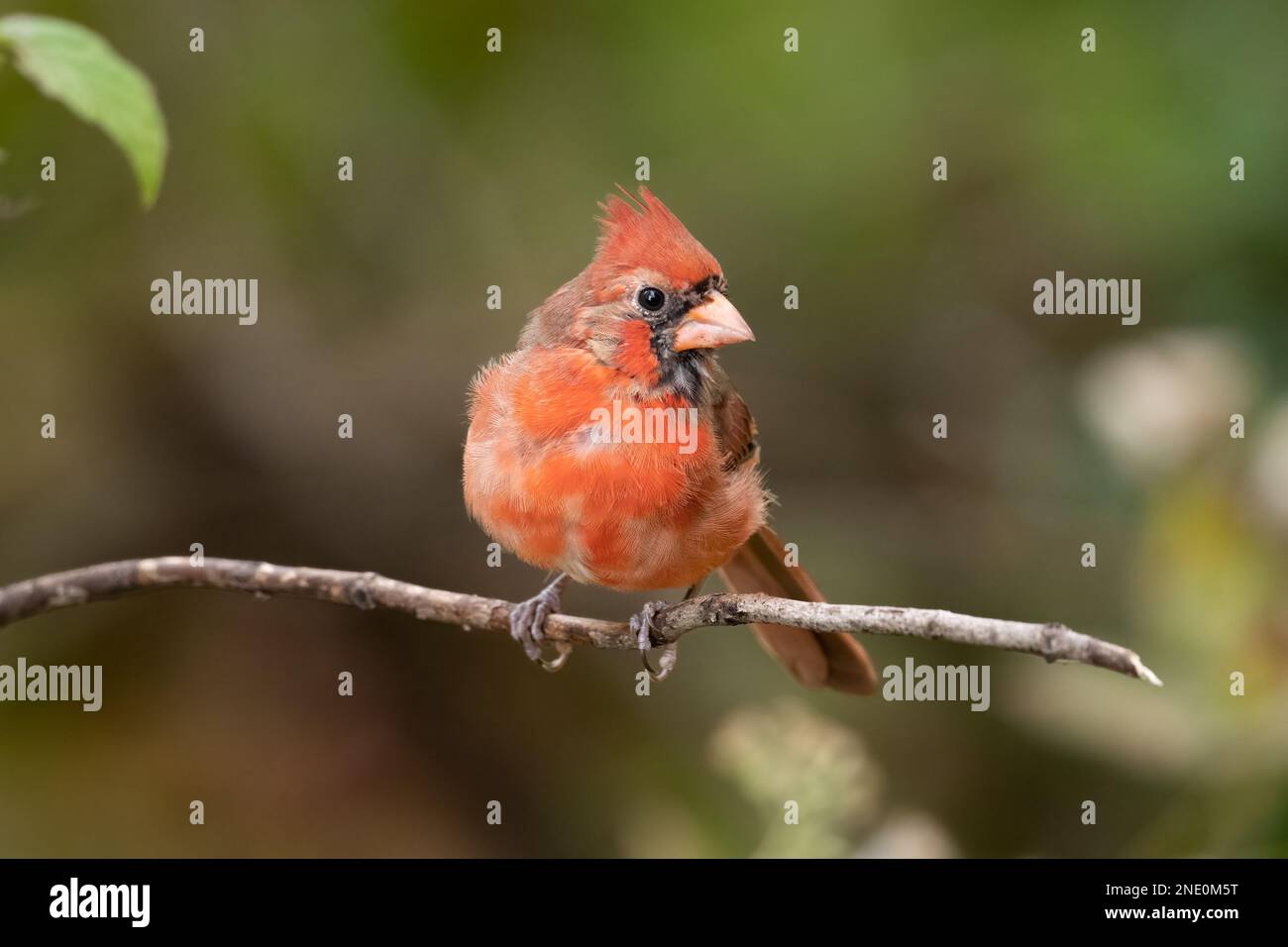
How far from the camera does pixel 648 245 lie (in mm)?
4129

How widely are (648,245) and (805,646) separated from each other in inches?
51.1

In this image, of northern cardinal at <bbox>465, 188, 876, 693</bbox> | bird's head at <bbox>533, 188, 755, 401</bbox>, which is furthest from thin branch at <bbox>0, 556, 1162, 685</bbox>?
bird's head at <bbox>533, 188, 755, 401</bbox>

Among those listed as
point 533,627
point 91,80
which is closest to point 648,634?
point 533,627

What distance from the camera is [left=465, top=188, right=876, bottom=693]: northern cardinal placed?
3805 millimetres

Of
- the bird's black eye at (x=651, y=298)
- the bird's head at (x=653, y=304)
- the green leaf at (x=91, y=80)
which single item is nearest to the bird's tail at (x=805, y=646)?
the bird's head at (x=653, y=304)

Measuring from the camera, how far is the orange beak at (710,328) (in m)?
3.98

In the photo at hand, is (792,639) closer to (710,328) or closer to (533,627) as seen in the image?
(533,627)

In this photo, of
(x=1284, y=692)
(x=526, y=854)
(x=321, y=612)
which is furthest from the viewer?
(x=321, y=612)

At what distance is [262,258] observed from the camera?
6145 mm

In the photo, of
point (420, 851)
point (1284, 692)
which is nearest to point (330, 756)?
point (420, 851)

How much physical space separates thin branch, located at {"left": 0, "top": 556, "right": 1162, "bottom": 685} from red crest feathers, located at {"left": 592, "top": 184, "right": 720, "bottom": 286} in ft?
3.46

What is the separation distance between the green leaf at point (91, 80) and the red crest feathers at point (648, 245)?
2.08 metres
